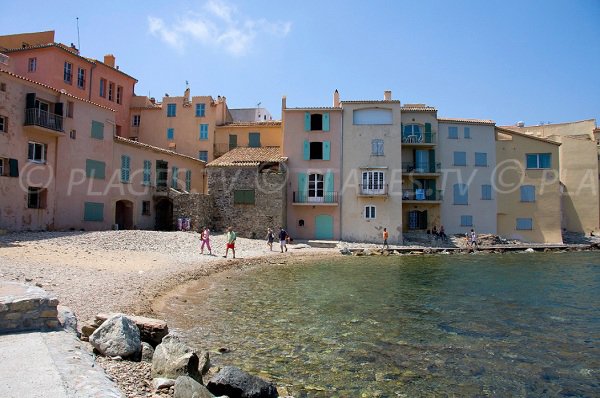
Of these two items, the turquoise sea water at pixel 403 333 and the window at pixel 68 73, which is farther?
the window at pixel 68 73

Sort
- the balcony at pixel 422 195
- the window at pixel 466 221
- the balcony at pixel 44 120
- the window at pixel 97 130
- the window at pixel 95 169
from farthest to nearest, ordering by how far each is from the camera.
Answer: the window at pixel 466 221 → the balcony at pixel 422 195 → the window at pixel 97 130 → the window at pixel 95 169 → the balcony at pixel 44 120

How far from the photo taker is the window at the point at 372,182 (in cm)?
3609

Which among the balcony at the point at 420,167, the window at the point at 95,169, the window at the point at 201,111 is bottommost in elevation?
the window at the point at 95,169

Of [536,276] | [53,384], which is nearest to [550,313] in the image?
[536,276]

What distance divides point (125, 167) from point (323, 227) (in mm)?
16542

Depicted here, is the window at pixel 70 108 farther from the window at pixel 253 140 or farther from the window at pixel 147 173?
the window at pixel 253 140

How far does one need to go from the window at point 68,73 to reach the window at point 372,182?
25.1 meters

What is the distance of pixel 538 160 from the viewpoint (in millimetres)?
40312

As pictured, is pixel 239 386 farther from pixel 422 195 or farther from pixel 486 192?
pixel 486 192

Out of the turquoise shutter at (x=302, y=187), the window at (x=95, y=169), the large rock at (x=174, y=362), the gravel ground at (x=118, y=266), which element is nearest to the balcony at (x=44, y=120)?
the window at (x=95, y=169)

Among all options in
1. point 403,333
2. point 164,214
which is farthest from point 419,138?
point 403,333

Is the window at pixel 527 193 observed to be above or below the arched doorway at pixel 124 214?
above

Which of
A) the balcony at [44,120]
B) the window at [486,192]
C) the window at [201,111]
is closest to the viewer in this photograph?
the balcony at [44,120]

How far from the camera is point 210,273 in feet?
61.0
